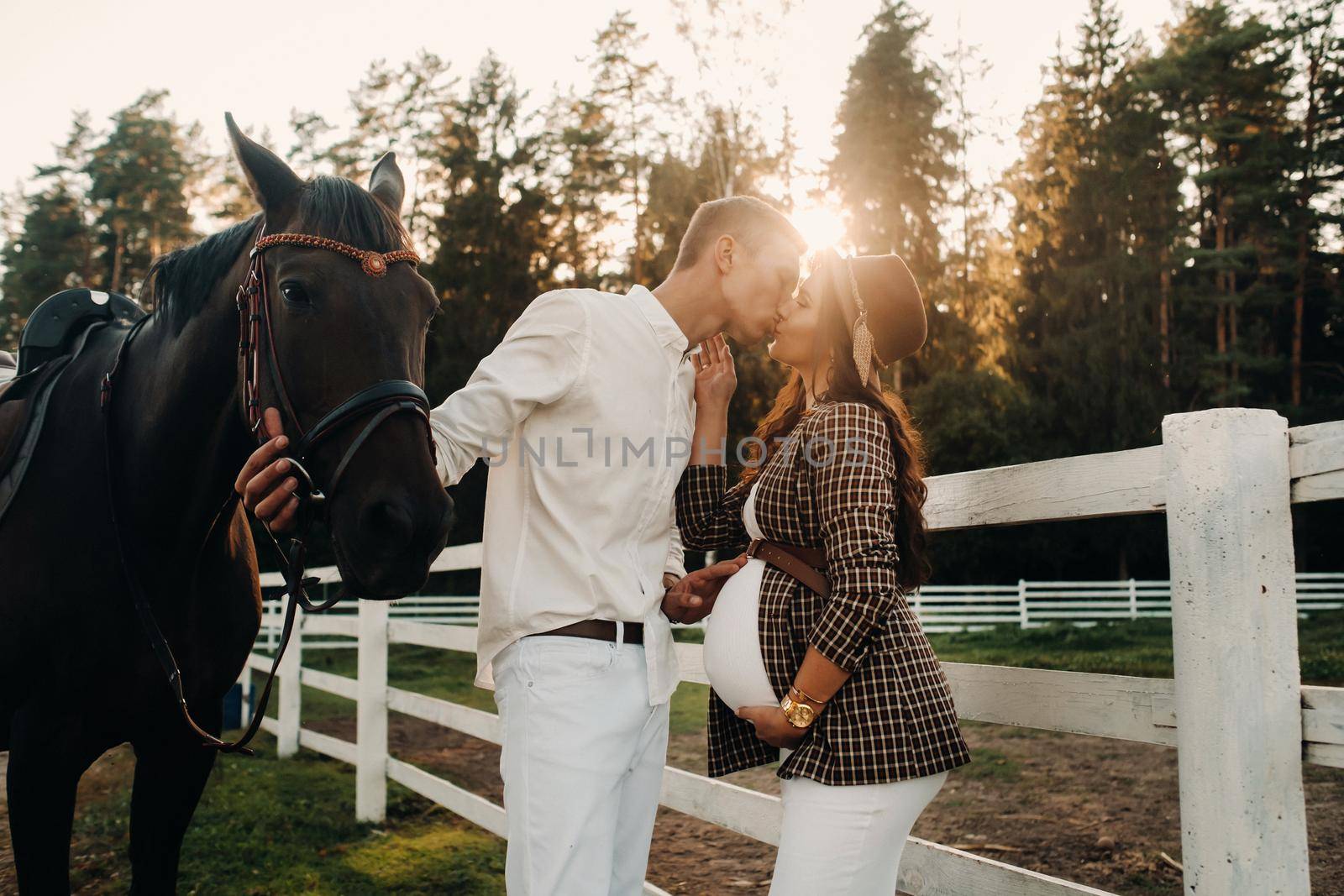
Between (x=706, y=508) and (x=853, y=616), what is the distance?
673 millimetres

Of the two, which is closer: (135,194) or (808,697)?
(808,697)

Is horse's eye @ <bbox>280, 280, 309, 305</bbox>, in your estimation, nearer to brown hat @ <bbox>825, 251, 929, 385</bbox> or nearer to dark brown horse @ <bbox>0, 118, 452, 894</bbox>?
dark brown horse @ <bbox>0, 118, 452, 894</bbox>

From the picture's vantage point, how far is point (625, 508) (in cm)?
204

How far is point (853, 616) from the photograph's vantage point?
169 centimetres

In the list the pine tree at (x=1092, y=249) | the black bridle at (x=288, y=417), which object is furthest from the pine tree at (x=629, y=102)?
the black bridle at (x=288, y=417)

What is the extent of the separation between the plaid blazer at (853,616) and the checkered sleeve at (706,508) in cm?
30

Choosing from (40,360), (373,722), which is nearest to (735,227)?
(40,360)

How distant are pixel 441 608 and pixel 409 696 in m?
11.5

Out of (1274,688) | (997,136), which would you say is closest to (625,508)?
(1274,688)

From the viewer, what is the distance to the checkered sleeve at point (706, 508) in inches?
90.6

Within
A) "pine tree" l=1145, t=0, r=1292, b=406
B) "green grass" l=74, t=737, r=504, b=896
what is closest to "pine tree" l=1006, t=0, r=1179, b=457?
"pine tree" l=1145, t=0, r=1292, b=406

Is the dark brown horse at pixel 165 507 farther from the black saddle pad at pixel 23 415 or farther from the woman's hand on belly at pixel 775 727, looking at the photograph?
the woman's hand on belly at pixel 775 727

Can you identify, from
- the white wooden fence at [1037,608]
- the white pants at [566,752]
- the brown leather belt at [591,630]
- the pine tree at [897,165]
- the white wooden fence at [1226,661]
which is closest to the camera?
the white wooden fence at [1226,661]

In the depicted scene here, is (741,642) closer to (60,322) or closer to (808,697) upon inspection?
(808,697)
